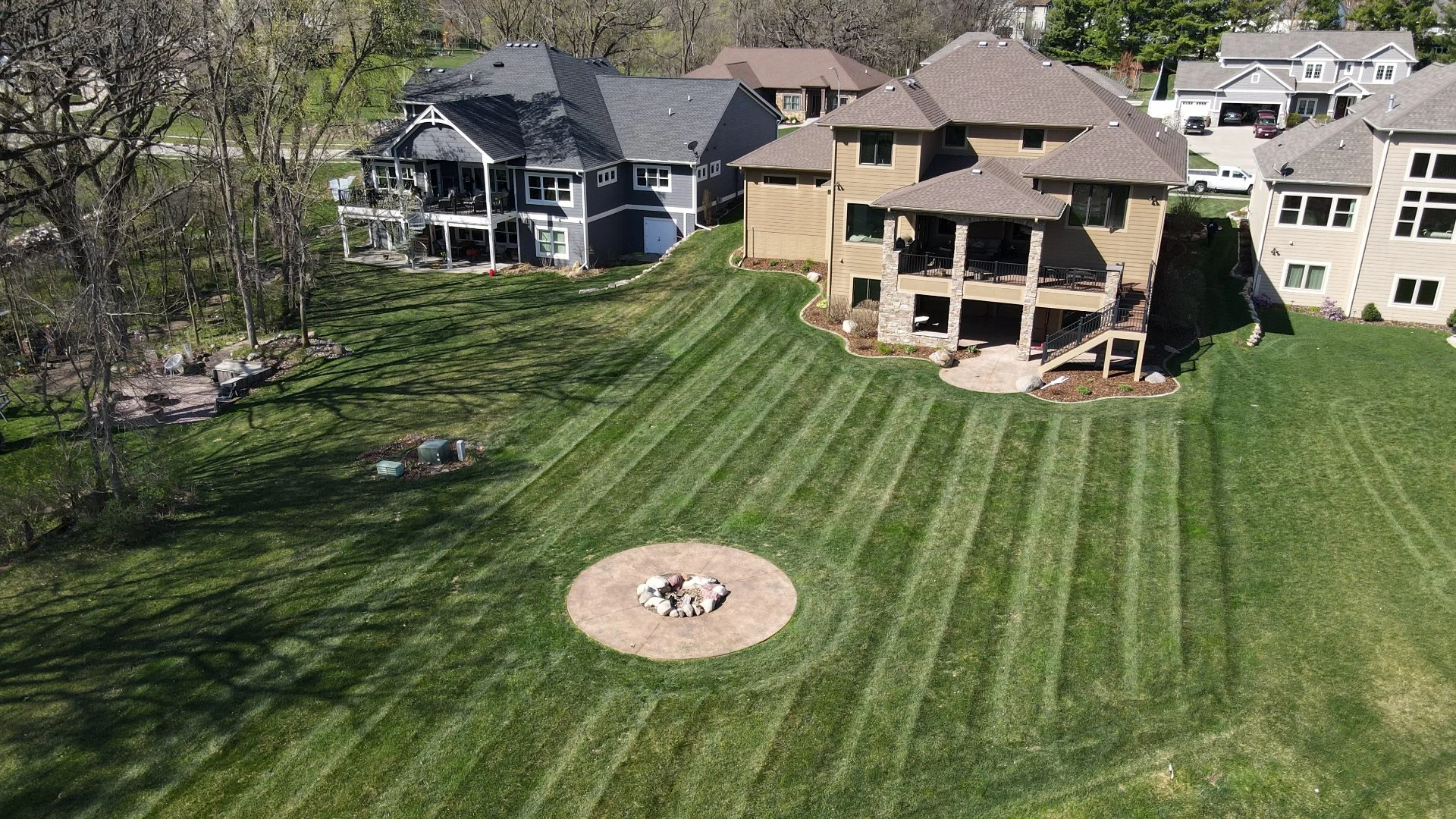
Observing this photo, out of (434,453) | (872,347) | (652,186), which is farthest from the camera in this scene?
(652,186)

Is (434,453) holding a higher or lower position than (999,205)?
lower

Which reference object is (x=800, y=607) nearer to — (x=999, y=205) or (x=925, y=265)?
(x=999, y=205)

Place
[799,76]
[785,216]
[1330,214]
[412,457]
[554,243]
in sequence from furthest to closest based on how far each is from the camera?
1. [799,76]
2. [554,243]
3. [785,216]
4. [1330,214]
5. [412,457]

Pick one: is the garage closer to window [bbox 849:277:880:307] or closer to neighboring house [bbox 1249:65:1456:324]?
neighboring house [bbox 1249:65:1456:324]

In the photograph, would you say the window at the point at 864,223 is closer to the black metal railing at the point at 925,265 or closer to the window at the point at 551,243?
the black metal railing at the point at 925,265

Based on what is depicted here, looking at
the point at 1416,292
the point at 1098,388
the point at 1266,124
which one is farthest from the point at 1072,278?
the point at 1266,124

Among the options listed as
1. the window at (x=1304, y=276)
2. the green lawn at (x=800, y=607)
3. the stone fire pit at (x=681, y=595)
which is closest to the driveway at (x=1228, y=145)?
the window at (x=1304, y=276)

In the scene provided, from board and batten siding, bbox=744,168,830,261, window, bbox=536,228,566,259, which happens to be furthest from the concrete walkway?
window, bbox=536,228,566,259

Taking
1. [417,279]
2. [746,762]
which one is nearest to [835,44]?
[417,279]

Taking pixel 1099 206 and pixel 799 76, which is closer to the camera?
pixel 1099 206
